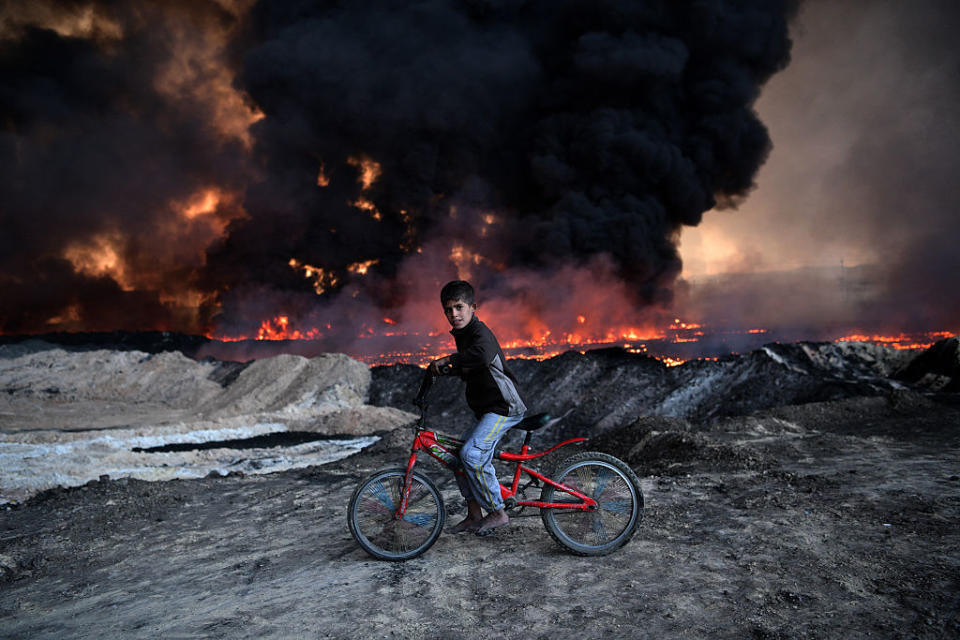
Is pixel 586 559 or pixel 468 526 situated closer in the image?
pixel 586 559

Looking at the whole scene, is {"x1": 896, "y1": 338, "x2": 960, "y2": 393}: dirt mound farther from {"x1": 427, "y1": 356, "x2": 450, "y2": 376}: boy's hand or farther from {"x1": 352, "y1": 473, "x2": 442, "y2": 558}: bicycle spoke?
{"x1": 427, "y1": 356, "x2": 450, "y2": 376}: boy's hand

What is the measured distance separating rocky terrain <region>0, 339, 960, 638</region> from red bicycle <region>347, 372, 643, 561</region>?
6.5 inches

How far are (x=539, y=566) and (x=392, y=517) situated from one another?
1.18 m

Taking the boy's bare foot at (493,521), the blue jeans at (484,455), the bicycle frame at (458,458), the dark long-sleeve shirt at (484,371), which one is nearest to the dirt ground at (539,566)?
the boy's bare foot at (493,521)

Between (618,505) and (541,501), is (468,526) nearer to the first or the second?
(541,501)

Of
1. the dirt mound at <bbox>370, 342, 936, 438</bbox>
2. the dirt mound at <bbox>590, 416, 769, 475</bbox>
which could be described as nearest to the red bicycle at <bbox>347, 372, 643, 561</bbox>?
the dirt mound at <bbox>590, 416, 769, 475</bbox>

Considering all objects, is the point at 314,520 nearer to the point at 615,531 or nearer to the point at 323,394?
the point at 615,531

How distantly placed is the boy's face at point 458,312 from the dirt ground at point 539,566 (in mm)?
1818

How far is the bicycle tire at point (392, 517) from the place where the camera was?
13.9 ft

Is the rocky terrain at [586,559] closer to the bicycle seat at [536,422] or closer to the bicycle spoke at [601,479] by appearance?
the bicycle spoke at [601,479]

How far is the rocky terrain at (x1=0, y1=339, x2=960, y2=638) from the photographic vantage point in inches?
130

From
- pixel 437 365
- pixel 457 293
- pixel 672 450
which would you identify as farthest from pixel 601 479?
pixel 672 450

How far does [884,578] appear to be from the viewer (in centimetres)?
360

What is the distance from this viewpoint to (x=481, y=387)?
4004 millimetres
